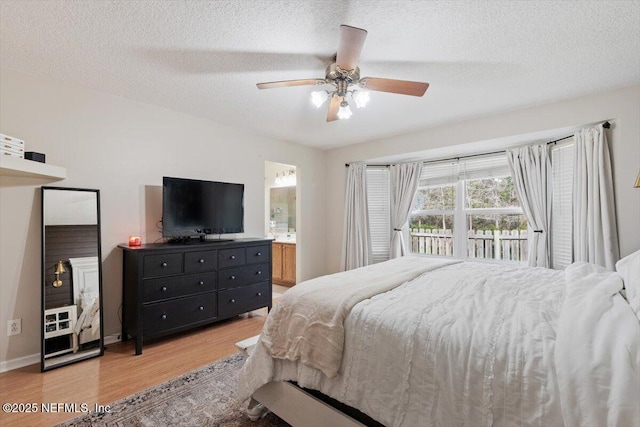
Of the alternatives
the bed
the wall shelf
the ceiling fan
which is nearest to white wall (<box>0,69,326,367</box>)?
the wall shelf

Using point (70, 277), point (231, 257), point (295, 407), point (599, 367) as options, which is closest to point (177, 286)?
point (231, 257)

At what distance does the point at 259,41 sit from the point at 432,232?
3.58 meters

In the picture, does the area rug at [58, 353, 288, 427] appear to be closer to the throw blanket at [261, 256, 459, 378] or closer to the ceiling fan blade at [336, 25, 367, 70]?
the throw blanket at [261, 256, 459, 378]

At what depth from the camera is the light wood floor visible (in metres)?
1.92

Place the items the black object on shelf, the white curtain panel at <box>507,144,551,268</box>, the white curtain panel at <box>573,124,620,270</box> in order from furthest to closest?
the white curtain panel at <box>507,144,551,268</box>
the white curtain panel at <box>573,124,620,270</box>
the black object on shelf

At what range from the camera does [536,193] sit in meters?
3.40

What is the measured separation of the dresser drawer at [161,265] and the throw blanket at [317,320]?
5.03 ft

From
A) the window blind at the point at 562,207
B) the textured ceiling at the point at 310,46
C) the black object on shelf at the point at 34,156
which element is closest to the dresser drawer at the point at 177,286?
the black object on shelf at the point at 34,156

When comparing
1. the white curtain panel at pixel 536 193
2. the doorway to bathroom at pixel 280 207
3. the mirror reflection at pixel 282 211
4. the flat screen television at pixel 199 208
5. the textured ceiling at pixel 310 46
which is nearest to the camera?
the textured ceiling at pixel 310 46

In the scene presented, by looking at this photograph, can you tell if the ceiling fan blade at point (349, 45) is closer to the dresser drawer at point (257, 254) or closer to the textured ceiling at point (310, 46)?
the textured ceiling at point (310, 46)

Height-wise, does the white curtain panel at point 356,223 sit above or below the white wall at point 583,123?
below

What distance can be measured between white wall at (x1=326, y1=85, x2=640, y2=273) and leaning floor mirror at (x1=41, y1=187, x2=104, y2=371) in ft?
12.0

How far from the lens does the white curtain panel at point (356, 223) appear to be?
15.0ft

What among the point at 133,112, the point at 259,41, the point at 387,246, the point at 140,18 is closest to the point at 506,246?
the point at 387,246
